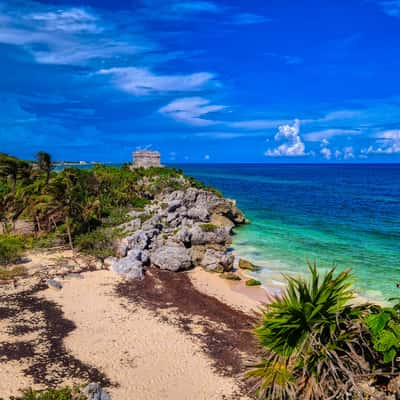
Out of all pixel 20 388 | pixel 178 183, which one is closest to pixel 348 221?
pixel 178 183

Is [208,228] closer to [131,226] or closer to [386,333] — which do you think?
[131,226]

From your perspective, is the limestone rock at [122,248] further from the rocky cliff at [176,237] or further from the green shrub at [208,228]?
the green shrub at [208,228]

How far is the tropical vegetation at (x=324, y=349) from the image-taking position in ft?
25.5

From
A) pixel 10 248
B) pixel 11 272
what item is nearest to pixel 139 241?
pixel 11 272

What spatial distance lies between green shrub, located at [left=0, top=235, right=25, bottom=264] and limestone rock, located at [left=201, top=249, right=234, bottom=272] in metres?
12.5

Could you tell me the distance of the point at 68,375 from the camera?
11367 mm

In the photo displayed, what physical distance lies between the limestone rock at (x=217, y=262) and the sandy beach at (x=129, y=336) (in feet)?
7.45

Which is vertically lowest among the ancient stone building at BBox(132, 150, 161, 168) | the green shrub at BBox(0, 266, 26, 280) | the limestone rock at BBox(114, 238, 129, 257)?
the green shrub at BBox(0, 266, 26, 280)

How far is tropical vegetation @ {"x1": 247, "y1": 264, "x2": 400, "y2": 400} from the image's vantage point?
7.77 m

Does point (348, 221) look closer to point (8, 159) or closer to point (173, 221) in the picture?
point (173, 221)

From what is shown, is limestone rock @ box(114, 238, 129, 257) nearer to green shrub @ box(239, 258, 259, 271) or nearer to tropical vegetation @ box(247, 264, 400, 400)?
green shrub @ box(239, 258, 259, 271)

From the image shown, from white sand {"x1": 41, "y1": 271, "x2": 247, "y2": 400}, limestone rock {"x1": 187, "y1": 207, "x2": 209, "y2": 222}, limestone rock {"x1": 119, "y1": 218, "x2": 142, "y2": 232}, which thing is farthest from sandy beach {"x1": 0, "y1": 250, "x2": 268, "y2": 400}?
limestone rock {"x1": 187, "y1": 207, "x2": 209, "y2": 222}

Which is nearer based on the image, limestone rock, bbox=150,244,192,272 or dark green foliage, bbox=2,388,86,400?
dark green foliage, bbox=2,388,86,400

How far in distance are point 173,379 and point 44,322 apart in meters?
6.89
